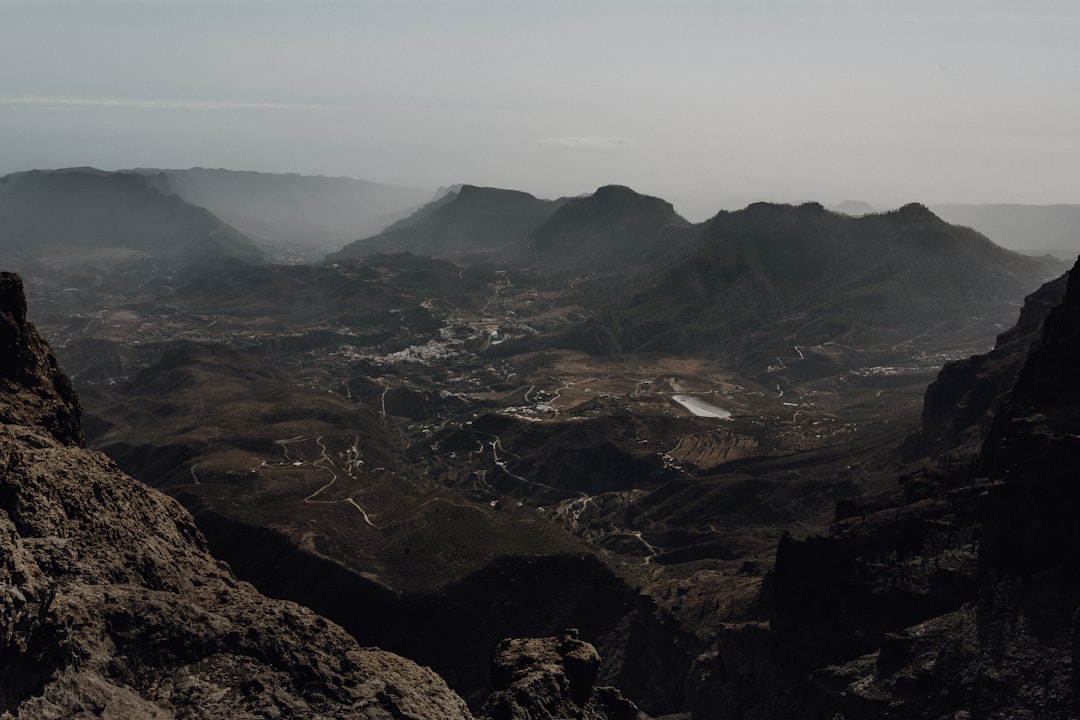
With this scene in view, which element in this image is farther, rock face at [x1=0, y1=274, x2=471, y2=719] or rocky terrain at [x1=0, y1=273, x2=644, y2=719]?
rocky terrain at [x1=0, y1=273, x2=644, y2=719]

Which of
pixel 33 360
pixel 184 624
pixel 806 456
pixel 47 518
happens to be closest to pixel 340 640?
pixel 184 624

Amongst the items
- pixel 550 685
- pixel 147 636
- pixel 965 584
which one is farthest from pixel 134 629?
pixel 965 584

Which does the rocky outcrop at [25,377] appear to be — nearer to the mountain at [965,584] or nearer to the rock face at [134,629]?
the rock face at [134,629]

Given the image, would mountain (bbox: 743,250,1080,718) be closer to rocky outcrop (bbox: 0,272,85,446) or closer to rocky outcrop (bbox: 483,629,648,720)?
rocky outcrop (bbox: 483,629,648,720)

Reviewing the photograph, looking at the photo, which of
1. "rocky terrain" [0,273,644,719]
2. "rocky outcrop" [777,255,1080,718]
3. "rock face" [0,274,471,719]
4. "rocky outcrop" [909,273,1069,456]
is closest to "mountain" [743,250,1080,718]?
"rocky outcrop" [777,255,1080,718]

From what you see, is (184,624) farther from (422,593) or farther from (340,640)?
(422,593)

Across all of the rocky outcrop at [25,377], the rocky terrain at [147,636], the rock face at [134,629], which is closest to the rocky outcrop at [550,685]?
the rocky terrain at [147,636]
